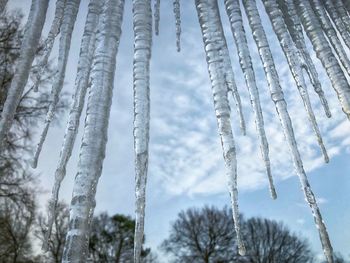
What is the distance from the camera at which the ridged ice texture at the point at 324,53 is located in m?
2.24

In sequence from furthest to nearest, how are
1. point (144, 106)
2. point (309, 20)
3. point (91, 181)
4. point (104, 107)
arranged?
point (309, 20) → point (144, 106) → point (104, 107) → point (91, 181)

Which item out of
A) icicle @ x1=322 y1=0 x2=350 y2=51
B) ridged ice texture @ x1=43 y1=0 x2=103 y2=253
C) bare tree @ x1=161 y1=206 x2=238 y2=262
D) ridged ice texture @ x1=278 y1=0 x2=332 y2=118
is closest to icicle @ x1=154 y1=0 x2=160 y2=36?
ridged ice texture @ x1=43 y1=0 x2=103 y2=253

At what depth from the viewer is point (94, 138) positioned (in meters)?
1.42

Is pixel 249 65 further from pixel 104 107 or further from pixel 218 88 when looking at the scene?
pixel 104 107

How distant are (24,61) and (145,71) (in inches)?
28.5

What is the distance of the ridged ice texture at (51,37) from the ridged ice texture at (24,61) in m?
0.06

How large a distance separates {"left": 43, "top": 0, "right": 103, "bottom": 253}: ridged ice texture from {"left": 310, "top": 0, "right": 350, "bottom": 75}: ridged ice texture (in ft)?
5.23

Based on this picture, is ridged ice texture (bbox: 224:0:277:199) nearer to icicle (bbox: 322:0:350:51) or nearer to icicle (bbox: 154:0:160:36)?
icicle (bbox: 154:0:160:36)

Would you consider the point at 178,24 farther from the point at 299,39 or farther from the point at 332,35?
the point at 332,35

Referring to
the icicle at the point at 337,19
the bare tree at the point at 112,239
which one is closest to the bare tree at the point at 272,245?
the bare tree at the point at 112,239

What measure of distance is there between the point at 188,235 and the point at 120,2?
26.8m

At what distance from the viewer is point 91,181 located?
1347 mm

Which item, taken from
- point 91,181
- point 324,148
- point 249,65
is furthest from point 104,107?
point 324,148

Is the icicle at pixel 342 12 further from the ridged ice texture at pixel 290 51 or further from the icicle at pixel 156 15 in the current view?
the icicle at pixel 156 15
